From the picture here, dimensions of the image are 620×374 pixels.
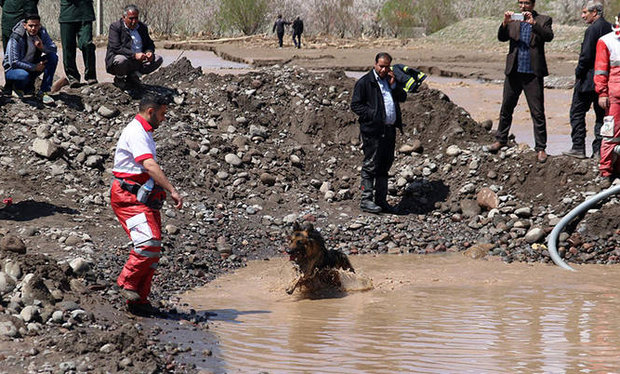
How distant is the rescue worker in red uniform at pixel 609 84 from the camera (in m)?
10.8

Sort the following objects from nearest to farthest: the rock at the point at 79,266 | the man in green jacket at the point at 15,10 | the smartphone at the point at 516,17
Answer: the rock at the point at 79,266
the smartphone at the point at 516,17
the man in green jacket at the point at 15,10

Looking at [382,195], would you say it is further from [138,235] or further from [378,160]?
[138,235]

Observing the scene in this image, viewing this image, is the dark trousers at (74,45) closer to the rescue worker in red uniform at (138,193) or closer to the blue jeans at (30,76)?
the blue jeans at (30,76)

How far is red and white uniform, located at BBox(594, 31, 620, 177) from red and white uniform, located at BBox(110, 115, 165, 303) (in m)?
5.69

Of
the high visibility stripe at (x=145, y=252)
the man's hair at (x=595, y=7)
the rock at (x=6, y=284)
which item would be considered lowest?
the rock at (x=6, y=284)

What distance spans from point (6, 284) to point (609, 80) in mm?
7000

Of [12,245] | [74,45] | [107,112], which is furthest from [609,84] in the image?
[74,45]

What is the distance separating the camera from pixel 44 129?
12.8 m

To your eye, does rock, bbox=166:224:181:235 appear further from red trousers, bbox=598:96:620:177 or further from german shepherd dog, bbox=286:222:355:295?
red trousers, bbox=598:96:620:177

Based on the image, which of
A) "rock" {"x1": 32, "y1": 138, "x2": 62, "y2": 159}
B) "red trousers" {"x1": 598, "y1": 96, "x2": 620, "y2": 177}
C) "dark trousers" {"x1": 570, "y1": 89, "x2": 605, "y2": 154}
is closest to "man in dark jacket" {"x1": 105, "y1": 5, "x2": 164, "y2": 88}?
"rock" {"x1": 32, "y1": 138, "x2": 62, "y2": 159}

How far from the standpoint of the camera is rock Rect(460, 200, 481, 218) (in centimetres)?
1191

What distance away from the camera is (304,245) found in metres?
9.12

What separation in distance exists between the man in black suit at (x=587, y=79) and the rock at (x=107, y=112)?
247 inches

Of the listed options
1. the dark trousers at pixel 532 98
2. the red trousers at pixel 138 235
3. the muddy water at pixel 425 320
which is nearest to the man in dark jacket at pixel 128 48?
the muddy water at pixel 425 320
